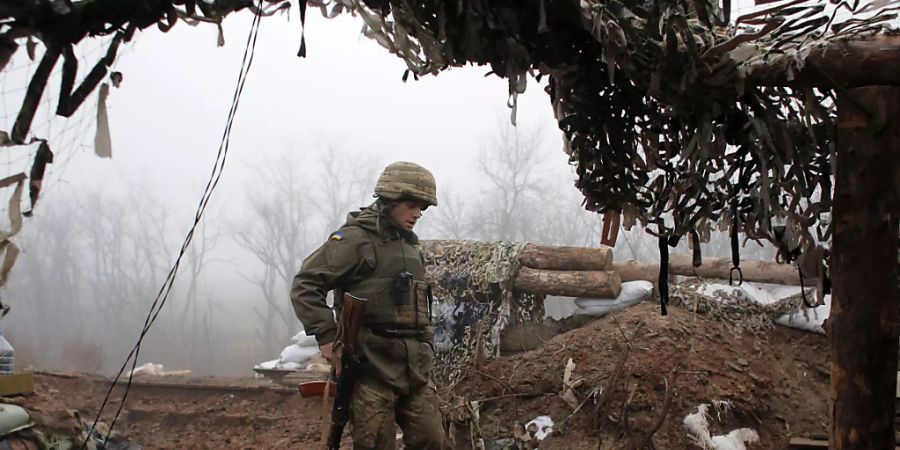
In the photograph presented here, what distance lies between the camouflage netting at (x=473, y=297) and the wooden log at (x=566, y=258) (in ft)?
0.68

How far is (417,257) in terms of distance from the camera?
14.1 ft

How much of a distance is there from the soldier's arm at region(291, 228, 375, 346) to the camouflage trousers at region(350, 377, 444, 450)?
0.41m

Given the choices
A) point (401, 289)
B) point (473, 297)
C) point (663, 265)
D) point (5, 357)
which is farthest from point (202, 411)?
point (663, 265)

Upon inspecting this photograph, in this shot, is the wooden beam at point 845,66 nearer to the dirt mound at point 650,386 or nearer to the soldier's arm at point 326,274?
the soldier's arm at point 326,274

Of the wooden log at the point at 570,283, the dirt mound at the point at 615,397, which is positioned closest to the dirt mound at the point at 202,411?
the dirt mound at the point at 615,397

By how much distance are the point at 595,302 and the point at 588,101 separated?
5707 millimetres

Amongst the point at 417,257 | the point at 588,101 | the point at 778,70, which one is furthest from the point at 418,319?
the point at 778,70

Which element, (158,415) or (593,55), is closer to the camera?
(593,55)

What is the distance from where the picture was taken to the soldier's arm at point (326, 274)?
3.85m

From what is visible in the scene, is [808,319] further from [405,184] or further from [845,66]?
[845,66]

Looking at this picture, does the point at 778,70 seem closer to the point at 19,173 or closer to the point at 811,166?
the point at 811,166

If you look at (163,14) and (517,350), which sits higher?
(163,14)

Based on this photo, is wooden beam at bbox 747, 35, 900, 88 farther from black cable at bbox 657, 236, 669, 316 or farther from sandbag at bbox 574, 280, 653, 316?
sandbag at bbox 574, 280, 653, 316

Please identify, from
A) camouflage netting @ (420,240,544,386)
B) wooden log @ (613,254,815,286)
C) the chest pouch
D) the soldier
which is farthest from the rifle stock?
wooden log @ (613,254,815,286)
